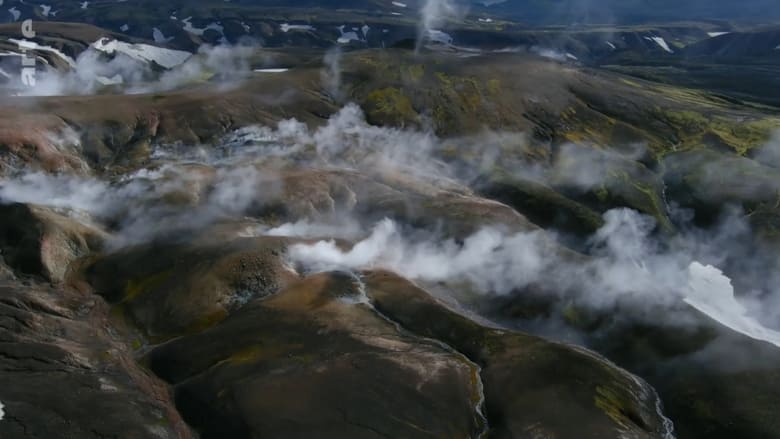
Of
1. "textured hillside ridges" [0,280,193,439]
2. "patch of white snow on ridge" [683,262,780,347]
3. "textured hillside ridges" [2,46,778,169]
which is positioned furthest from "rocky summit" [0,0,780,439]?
"textured hillside ridges" [2,46,778,169]

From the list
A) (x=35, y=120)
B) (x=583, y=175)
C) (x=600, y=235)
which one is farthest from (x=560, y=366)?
(x=35, y=120)

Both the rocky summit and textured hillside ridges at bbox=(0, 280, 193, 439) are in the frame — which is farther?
the rocky summit

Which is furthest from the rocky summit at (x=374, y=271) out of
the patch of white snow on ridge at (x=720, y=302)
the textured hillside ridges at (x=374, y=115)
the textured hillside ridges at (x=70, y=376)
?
the textured hillside ridges at (x=374, y=115)

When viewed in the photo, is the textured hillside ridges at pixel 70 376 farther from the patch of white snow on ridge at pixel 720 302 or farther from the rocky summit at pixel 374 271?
the patch of white snow on ridge at pixel 720 302

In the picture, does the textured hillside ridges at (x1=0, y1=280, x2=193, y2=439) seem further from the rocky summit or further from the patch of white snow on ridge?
the patch of white snow on ridge

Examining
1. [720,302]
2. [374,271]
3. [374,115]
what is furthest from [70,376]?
[374,115]

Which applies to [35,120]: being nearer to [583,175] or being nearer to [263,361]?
[263,361]
